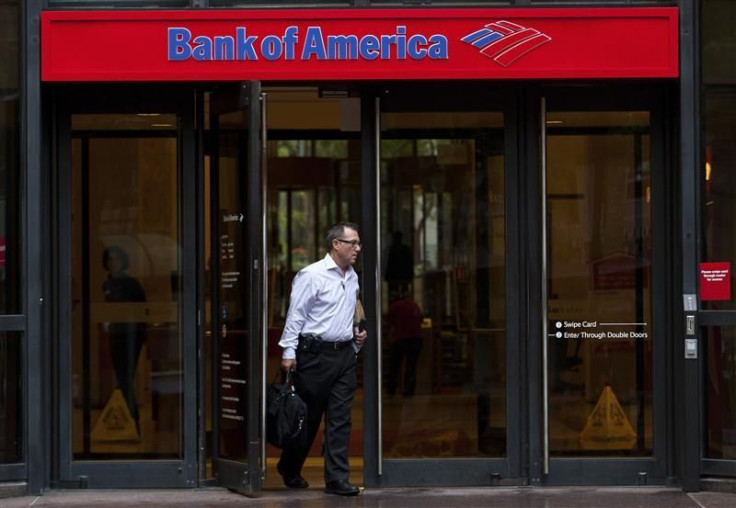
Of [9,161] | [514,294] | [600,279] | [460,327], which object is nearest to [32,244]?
[9,161]

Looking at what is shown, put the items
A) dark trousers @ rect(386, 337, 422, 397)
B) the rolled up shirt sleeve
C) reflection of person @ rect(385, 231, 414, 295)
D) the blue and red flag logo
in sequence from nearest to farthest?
1. the rolled up shirt sleeve
2. the blue and red flag logo
3. dark trousers @ rect(386, 337, 422, 397)
4. reflection of person @ rect(385, 231, 414, 295)

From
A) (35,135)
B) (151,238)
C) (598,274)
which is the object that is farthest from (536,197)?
(35,135)

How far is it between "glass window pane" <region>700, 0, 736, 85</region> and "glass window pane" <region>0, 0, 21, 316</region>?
16.6 ft

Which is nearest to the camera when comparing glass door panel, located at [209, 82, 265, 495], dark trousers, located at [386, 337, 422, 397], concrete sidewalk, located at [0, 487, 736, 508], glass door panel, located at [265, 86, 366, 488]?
concrete sidewalk, located at [0, 487, 736, 508]

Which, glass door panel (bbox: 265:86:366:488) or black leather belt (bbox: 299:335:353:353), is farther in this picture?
glass door panel (bbox: 265:86:366:488)

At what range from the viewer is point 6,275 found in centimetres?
996

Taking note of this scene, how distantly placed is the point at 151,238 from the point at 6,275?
111 centimetres

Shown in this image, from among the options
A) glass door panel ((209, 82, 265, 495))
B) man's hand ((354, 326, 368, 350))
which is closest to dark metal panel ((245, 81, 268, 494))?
glass door panel ((209, 82, 265, 495))

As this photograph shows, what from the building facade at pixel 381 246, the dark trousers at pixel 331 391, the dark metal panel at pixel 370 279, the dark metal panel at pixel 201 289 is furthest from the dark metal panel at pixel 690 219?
the dark metal panel at pixel 201 289

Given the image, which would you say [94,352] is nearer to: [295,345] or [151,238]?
[151,238]

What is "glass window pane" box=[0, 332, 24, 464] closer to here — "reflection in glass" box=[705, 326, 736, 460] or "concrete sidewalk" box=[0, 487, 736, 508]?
"concrete sidewalk" box=[0, 487, 736, 508]

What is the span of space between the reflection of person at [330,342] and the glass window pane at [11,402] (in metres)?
1.95

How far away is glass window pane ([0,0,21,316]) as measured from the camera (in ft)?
32.7

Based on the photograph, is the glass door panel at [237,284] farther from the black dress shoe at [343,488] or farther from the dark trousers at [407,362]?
the dark trousers at [407,362]
